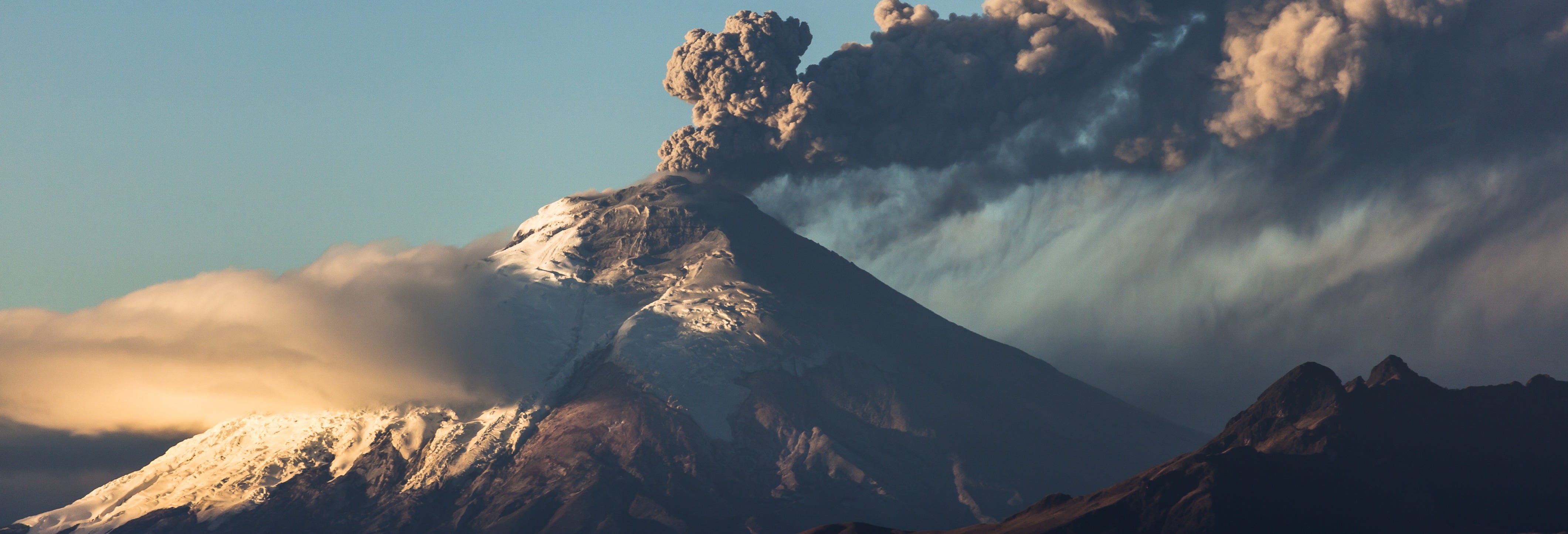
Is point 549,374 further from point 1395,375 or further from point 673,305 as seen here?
point 1395,375

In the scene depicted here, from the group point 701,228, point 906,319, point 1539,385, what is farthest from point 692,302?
point 1539,385

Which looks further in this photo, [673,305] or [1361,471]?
[673,305]

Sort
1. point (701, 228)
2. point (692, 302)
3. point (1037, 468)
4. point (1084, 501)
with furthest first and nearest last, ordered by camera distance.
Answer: point (701, 228) < point (692, 302) < point (1037, 468) < point (1084, 501)

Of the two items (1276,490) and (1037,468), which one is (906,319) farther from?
(1276,490)

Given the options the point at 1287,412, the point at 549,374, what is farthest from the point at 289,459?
the point at 1287,412

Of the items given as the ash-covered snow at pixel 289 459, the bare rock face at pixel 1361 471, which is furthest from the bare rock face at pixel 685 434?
the bare rock face at pixel 1361 471
